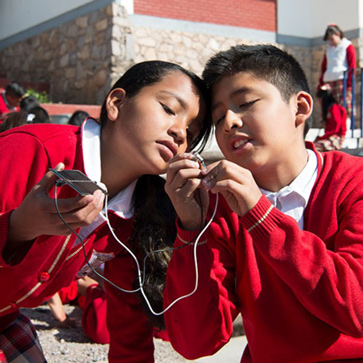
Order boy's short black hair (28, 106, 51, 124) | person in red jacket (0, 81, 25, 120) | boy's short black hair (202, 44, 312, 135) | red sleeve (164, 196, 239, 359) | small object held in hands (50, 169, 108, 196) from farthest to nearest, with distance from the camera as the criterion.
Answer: person in red jacket (0, 81, 25, 120)
boy's short black hair (28, 106, 51, 124)
boy's short black hair (202, 44, 312, 135)
red sleeve (164, 196, 239, 359)
small object held in hands (50, 169, 108, 196)

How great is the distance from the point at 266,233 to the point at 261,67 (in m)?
0.74

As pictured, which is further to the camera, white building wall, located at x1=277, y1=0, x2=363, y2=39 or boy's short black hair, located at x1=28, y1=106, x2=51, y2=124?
white building wall, located at x1=277, y1=0, x2=363, y2=39

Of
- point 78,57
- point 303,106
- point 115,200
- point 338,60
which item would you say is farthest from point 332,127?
point 115,200

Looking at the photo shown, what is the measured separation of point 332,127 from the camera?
8008mm

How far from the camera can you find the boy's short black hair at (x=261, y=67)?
6.84 ft

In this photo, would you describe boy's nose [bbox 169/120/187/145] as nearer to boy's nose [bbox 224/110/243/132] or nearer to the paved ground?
boy's nose [bbox 224/110/243/132]

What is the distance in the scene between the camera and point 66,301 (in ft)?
13.5

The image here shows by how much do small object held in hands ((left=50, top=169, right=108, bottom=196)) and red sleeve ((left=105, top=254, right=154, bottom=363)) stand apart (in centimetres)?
82

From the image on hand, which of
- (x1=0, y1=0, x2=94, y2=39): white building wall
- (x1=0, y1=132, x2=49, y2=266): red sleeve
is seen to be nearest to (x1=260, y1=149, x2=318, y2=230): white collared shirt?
(x1=0, y1=132, x2=49, y2=266): red sleeve

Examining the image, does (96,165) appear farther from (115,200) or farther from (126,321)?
(126,321)

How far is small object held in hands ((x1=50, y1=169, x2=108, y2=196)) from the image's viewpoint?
161cm

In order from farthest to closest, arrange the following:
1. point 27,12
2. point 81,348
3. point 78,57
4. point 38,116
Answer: point 27,12 < point 78,57 < point 38,116 < point 81,348

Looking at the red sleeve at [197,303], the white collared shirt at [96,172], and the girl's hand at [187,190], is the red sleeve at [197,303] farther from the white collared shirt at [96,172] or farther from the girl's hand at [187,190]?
the white collared shirt at [96,172]

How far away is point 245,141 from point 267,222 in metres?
0.39
